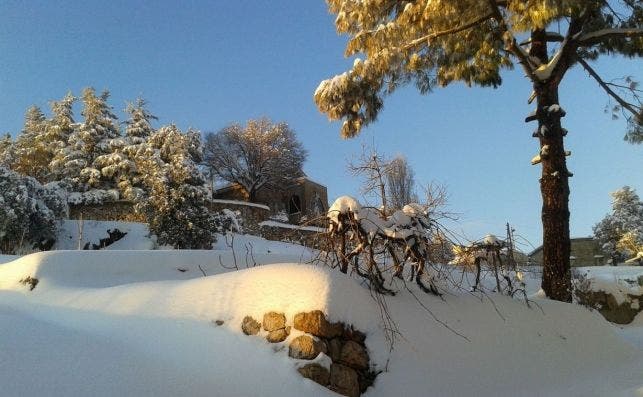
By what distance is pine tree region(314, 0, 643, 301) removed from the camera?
6309mm

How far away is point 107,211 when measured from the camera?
20.2 meters

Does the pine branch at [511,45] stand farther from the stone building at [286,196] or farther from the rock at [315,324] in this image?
the stone building at [286,196]

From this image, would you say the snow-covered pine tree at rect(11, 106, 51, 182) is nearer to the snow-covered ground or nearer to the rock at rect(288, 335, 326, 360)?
the snow-covered ground

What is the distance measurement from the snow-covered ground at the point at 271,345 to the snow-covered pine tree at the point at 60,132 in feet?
60.3

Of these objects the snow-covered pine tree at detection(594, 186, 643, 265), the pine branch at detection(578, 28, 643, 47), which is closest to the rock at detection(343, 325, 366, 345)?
the pine branch at detection(578, 28, 643, 47)

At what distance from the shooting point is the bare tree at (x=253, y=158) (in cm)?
2825

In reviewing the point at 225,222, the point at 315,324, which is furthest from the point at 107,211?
the point at 315,324

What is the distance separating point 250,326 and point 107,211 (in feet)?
61.9

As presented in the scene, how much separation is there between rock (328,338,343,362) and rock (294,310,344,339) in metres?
0.05

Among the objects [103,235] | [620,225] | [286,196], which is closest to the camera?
[103,235]

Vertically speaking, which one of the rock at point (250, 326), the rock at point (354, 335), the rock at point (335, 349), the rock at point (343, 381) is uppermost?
the rock at point (250, 326)

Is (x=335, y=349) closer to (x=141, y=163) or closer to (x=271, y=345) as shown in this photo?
(x=271, y=345)

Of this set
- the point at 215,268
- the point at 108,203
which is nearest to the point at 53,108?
the point at 108,203

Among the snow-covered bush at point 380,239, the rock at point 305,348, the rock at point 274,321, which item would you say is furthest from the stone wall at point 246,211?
the rock at point 305,348
